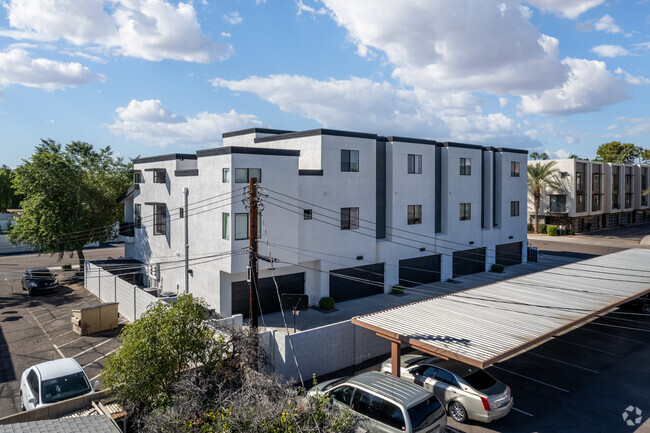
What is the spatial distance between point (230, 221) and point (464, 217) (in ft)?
67.4

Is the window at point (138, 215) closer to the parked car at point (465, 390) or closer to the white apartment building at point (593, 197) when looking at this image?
the parked car at point (465, 390)

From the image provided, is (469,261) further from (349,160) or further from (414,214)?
(349,160)

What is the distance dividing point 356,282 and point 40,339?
17.5 meters

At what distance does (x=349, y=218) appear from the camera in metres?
28.1

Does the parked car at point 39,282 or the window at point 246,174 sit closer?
the window at point 246,174

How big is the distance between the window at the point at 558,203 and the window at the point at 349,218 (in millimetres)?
48730

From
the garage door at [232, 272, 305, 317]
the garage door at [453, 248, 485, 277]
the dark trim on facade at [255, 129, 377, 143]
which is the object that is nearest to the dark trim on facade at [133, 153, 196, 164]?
the dark trim on facade at [255, 129, 377, 143]

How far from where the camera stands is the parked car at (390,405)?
10875 mm

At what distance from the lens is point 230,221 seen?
22.7 m

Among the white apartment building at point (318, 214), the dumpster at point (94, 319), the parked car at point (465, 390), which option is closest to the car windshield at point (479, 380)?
the parked car at point (465, 390)

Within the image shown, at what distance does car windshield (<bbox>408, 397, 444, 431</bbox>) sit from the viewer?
1080 centimetres

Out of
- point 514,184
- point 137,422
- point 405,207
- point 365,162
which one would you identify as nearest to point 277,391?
point 137,422

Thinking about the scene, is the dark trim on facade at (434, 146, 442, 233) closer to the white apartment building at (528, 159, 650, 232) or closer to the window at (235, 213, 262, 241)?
the window at (235, 213, 262, 241)

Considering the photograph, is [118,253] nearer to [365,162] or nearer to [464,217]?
[365,162]
